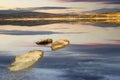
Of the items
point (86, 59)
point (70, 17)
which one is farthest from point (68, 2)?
point (86, 59)

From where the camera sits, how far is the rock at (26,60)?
6.05ft

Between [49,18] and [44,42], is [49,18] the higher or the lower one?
the higher one

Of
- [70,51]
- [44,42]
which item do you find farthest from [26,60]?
[70,51]

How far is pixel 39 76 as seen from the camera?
1823 mm

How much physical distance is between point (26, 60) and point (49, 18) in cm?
34

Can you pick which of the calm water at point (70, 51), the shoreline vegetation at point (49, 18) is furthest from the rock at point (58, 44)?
the shoreline vegetation at point (49, 18)

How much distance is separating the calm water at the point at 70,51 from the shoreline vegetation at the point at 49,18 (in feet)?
0.09

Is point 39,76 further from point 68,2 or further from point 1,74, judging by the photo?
point 68,2

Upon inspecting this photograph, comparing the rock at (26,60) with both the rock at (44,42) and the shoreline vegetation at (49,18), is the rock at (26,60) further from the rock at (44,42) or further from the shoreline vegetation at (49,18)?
the shoreline vegetation at (49,18)

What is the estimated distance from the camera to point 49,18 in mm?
1950

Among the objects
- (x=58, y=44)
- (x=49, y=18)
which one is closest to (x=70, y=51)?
(x=58, y=44)

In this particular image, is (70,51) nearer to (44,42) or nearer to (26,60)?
(44,42)

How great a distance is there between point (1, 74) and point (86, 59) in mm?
569

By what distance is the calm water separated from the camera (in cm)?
182
